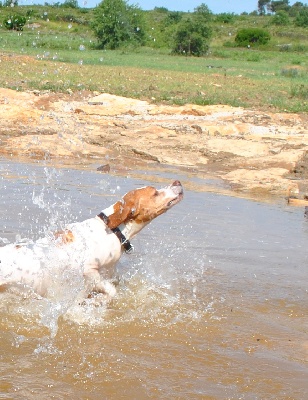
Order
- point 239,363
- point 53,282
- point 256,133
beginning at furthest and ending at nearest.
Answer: point 256,133 < point 53,282 < point 239,363

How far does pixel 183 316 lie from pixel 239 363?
875 mm

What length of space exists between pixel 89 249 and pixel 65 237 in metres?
0.20

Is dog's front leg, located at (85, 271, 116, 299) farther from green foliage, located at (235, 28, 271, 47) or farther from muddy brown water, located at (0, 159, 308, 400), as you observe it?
green foliage, located at (235, 28, 271, 47)

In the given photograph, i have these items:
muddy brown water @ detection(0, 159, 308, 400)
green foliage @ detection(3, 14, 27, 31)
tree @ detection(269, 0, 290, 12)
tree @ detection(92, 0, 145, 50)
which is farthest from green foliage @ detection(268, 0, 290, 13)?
muddy brown water @ detection(0, 159, 308, 400)

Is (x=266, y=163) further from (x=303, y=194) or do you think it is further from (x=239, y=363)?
(x=239, y=363)

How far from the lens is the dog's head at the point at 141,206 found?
5.24 metres

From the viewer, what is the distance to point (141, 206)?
526 centimetres

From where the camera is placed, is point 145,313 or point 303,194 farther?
point 303,194

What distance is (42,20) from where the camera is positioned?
44906 mm

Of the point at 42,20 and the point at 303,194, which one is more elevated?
the point at 42,20

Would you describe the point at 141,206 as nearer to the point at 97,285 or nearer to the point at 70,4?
the point at 97,285

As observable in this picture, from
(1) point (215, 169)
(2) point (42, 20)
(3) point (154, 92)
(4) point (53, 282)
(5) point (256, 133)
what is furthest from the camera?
(2) point (42, 20)

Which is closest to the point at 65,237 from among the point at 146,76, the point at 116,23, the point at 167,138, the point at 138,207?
the point at 138,207

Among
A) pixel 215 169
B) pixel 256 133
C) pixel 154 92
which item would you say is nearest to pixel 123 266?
pixel 215 169
